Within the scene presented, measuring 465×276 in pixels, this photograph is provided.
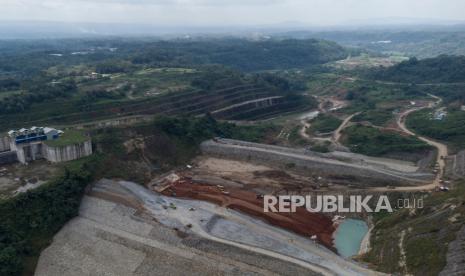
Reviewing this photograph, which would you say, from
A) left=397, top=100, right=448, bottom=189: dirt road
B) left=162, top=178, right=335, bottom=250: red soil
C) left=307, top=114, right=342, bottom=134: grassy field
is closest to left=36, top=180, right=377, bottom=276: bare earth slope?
left=162, top=178, right=335, bottom=250: red soil

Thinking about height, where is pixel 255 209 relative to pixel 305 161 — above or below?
below

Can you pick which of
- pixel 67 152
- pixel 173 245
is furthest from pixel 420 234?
pixel 67 152

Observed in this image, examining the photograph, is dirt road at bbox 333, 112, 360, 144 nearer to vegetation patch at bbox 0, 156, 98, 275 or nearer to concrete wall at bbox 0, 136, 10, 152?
vegetation patch at bbox 0, 156, 98, 275

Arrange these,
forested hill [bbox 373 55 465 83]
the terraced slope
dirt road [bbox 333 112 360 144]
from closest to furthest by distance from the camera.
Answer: the terraced slope, dirt road [bbox 333 112 360 144], forested hill [bbox 373 55 465 83]

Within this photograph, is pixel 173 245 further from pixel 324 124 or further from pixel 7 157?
pixel 324 124

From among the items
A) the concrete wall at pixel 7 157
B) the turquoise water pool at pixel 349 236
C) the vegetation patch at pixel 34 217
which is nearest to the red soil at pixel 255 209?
the turquoise water pool at pixel 349 236

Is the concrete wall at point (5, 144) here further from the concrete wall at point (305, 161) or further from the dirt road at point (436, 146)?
the dirt road at point (436, 146)
